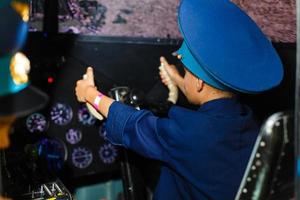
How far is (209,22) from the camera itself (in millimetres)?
1409

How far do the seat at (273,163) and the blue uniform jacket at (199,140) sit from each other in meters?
0.19

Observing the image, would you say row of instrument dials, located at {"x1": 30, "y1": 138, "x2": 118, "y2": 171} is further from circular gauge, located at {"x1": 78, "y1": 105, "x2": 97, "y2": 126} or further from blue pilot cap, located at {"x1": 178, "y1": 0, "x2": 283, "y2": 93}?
blue pilot cap, located at {"x1": 178, "y1": 0, "x2": 283, "y2": 93}

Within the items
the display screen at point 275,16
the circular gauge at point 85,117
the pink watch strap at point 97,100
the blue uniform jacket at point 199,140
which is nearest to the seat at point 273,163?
the blue uniform jacket at point 199,140

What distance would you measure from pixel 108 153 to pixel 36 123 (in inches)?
16.6

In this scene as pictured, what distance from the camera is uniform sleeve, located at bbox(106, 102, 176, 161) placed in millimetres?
1493

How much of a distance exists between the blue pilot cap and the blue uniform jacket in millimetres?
124

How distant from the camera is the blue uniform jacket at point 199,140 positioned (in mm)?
1442

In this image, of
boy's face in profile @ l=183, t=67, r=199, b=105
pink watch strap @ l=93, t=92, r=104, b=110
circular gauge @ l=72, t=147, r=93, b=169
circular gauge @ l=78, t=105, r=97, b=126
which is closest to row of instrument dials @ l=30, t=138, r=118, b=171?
circular gauge @ l=72, t=147, r=93, b=169

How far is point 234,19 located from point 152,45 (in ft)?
2.33

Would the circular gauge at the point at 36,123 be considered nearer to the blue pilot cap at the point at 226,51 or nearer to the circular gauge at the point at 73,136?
the circular gauge at the point at 73,136

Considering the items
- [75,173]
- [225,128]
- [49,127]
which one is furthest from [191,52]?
[75,173]

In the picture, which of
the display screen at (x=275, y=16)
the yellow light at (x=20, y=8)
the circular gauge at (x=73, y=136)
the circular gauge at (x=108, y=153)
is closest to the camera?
the yellow light at (x=20, y=8)

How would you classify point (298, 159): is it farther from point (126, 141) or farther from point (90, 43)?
point (90, 43)

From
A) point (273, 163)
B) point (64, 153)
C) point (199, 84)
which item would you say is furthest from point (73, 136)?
point (273, 163)
